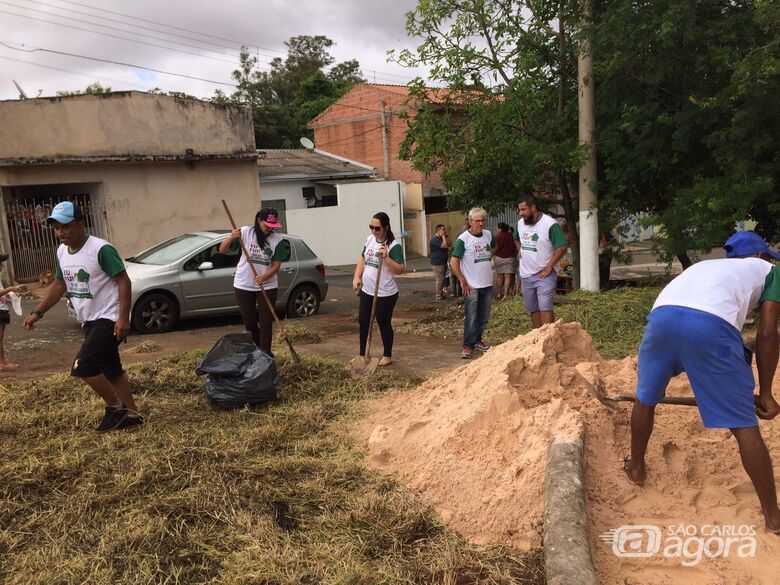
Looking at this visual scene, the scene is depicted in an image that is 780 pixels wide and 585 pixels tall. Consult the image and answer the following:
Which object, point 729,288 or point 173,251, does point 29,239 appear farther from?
point 729,288

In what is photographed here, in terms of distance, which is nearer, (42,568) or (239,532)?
(42,568)

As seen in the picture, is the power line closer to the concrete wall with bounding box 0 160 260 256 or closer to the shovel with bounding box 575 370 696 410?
the concrete wall with bounding box 0 160 260 256

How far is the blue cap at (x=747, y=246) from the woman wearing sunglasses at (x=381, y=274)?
356cm

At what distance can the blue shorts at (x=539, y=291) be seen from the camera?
720 cm

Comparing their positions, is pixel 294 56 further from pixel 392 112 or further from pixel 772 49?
pixel 772 49

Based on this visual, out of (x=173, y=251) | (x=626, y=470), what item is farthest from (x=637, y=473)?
(x=173, y=251)

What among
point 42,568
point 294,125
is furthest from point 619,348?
point 294,125

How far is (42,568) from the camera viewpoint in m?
3.20

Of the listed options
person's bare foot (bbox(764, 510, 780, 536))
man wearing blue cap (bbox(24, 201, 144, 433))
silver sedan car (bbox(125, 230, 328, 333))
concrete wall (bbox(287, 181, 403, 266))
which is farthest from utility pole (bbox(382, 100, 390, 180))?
person's bare foot (bbox(764, 510, 780, 536))

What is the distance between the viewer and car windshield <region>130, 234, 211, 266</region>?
34.4 feet

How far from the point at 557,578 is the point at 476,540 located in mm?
696

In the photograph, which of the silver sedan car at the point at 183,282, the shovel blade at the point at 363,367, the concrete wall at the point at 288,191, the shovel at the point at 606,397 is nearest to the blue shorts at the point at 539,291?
the shovel blade at the point at 363,367

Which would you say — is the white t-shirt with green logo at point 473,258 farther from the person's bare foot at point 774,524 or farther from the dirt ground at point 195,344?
the person's bare foot at point 774,524

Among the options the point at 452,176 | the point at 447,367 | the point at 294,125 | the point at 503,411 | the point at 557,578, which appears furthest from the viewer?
the point at 294,125
